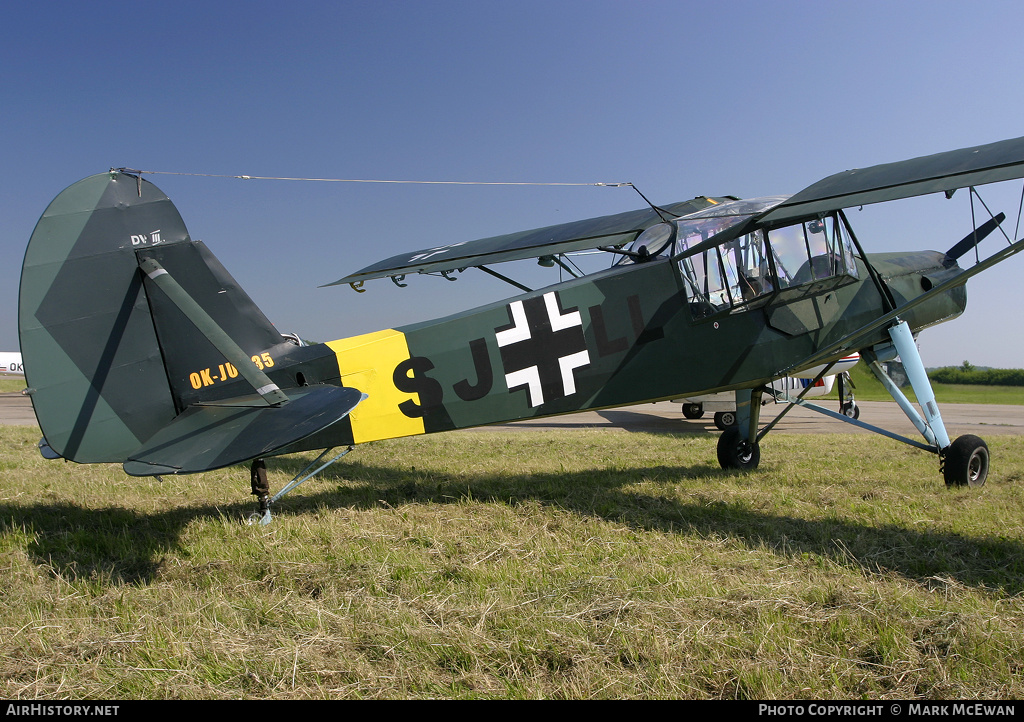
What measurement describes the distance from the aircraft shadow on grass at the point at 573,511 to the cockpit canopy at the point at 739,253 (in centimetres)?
217

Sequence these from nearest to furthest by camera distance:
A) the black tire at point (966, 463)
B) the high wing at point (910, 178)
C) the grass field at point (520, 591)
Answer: the grass field at point (520, 591) < the high wing at point (910, 178) < the black tire at point (966, 463)

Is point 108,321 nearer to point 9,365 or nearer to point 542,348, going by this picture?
point 542,348

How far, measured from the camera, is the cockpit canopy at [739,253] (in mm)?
6449

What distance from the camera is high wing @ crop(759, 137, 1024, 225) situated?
4973 millimetres

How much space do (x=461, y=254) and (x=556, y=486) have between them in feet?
11.9

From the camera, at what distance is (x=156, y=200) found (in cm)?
489

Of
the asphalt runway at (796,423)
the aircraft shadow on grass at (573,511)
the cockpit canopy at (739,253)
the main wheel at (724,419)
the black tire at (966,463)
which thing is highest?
the cockpit canopy at (739,253)

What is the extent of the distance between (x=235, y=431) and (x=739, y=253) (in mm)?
5023

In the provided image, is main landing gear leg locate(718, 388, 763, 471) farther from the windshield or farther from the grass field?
the windshield

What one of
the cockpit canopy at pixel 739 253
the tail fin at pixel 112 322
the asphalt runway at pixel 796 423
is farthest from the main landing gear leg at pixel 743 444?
the tail fin at pixel 112 322

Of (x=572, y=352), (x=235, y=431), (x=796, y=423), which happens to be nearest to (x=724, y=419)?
(x=796, y=423)

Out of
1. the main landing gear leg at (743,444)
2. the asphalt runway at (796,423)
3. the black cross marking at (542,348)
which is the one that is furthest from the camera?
the asphalt runway at (796,423)

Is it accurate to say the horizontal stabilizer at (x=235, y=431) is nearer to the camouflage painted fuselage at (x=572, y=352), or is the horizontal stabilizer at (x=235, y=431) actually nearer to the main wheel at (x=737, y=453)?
the camouflage painted fuselage at (x=572, y=352)

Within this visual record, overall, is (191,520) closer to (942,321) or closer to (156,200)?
(156,200)
